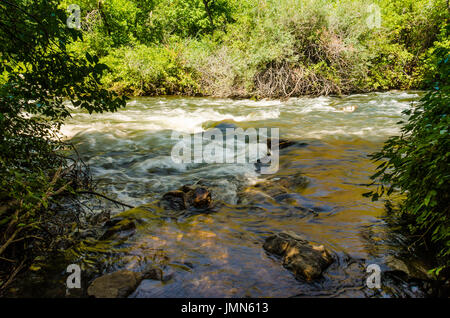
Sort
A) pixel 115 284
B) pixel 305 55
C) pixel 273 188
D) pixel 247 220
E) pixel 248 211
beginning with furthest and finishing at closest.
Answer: pixel 305 55, pixel 273 188, pixel 248 211, pixel 247 220, pixel 115 284

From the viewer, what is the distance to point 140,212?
145 inches

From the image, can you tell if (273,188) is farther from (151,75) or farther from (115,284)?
(151,75)

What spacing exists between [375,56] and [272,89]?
5703 millimetres

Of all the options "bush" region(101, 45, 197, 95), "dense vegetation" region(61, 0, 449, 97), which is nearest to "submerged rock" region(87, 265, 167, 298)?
"dense vegetation" region(61, 0, 449, 97)

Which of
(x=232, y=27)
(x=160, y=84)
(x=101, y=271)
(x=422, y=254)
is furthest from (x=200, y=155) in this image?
(x=232, y=27)

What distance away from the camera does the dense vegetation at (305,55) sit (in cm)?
1392

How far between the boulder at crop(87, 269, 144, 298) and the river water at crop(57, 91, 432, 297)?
0.37ft

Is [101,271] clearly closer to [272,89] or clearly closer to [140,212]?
[140,212]

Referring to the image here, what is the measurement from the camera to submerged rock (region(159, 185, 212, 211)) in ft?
12.9

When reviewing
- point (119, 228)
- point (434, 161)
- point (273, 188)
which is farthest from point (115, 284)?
point (273, 188)

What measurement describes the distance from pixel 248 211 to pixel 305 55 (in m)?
12.9

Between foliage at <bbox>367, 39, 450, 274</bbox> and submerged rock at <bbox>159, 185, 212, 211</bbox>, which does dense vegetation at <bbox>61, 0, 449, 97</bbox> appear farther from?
foliage at <bbox>367, 39, 450, 274</bbox>

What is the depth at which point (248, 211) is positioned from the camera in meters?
3.85
